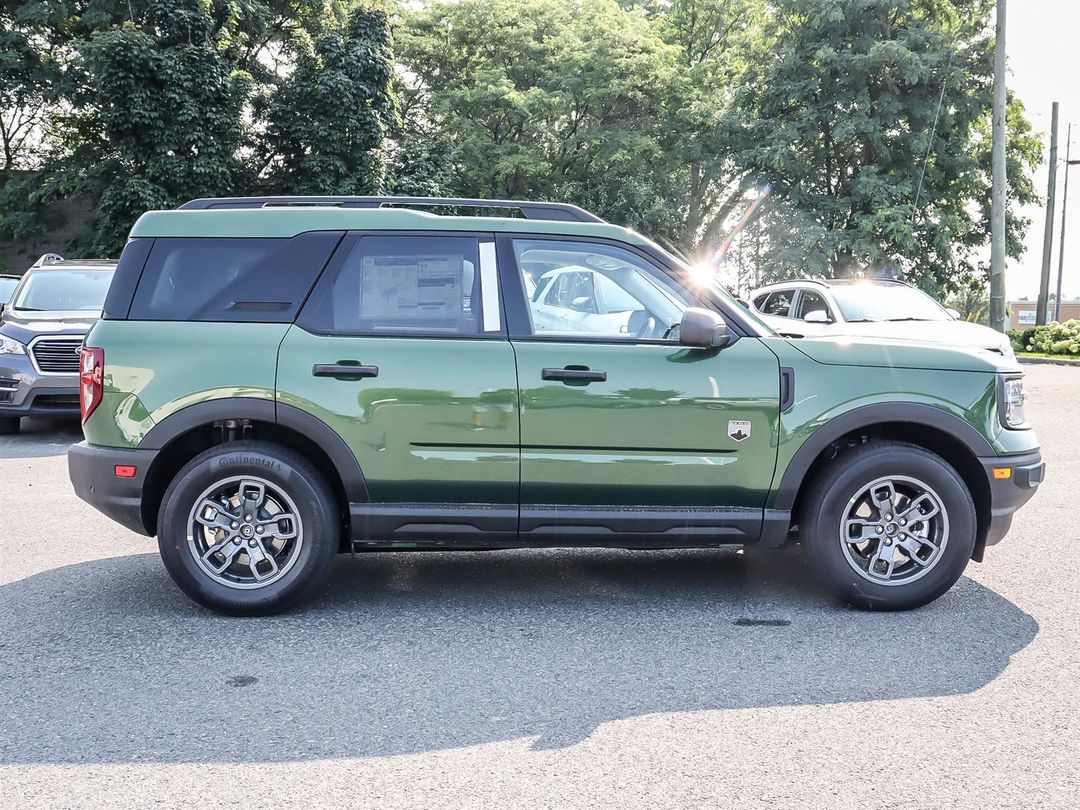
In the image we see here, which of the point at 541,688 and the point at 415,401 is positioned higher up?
the point at 415,401

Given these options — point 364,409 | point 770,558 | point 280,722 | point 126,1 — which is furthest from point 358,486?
point 126,1

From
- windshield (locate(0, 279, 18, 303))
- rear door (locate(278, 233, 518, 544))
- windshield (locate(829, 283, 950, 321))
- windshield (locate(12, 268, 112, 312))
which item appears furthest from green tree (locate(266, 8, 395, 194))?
rear door (locate(278, 233, 518, 544))

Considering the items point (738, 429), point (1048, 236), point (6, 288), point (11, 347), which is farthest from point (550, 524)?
point (1048, 236)

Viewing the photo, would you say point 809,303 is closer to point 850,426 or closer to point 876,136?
point 850,426

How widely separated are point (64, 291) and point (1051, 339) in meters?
26.3

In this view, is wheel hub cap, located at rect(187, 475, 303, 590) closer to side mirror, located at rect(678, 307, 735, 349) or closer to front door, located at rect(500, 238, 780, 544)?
front door, located at rect(500, 238, 780, 544)

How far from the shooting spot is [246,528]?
4.85 m

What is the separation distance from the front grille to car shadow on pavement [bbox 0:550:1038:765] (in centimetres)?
625

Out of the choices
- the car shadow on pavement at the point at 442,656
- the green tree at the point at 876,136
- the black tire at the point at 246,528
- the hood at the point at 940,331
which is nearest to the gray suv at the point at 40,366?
the car shadow on pavement at the point at 442,656

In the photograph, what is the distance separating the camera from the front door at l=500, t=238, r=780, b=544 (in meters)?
4.78

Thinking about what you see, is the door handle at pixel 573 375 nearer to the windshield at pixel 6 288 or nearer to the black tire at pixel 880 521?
the black tire at pixel 880 521

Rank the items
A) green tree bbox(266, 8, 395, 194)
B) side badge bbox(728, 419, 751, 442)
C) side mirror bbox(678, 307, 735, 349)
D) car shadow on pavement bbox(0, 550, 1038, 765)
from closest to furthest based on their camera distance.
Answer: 1. car shadow on pavement bbox(0, 550, 1038, 765)
2. side mirror bbox(678, 307, 735, 349)
3. side badge bbox(728, 419, 751, 442)
4. green tree bbox(266, 8, 395, 194)

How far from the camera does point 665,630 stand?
4.70 meters

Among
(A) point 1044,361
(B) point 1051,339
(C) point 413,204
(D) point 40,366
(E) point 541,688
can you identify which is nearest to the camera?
(E) point 541,688
